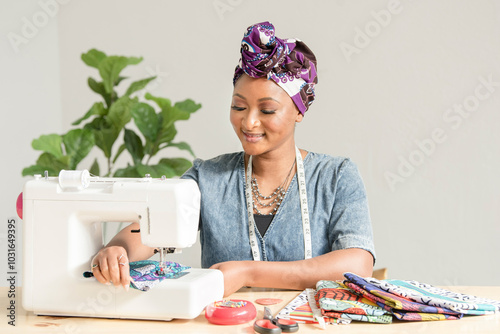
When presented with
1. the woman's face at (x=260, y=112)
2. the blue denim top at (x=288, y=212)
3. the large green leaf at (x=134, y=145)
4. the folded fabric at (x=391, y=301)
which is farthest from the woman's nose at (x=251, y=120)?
the large green leaf at (x=134, y=145)

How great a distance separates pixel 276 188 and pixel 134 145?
4.85 ft

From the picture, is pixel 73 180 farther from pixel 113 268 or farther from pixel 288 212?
pixel 288 212

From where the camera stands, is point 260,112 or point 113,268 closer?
point 113,268

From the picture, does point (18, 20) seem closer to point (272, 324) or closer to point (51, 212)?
point (51, 212)

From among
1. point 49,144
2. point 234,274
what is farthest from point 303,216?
point 49,144

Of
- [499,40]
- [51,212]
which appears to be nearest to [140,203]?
[51,212]

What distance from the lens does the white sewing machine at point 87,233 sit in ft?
5.01

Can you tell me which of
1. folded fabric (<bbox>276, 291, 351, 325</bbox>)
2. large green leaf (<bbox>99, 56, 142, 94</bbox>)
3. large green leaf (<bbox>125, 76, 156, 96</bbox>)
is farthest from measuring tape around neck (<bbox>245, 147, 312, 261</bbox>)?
large green leaf (<bbox>99, 56, 142, 94</bbox>)

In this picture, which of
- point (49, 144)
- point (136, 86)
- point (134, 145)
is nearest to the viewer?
point (49, 144)

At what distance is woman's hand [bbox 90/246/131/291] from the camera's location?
1.49 meters

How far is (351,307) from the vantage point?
1449 mm

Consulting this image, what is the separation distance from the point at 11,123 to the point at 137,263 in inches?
96.7

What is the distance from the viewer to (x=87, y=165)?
168 inches

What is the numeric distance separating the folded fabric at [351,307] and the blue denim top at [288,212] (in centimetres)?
54
